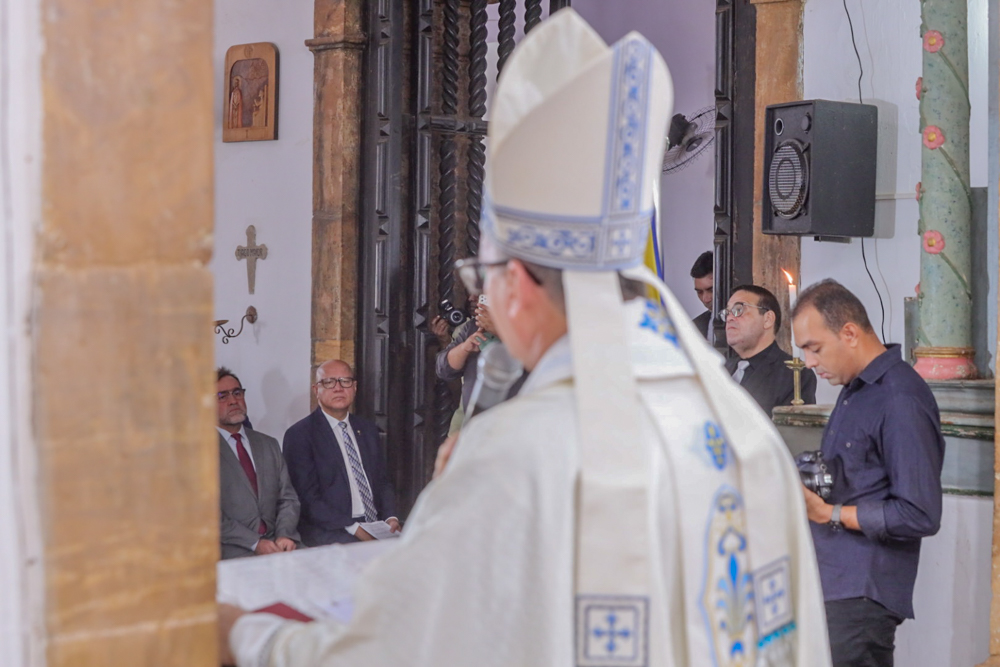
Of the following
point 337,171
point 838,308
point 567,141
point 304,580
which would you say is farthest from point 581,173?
point 337,171

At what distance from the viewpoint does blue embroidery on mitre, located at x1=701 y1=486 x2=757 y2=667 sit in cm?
176

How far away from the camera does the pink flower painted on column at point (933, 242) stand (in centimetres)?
497

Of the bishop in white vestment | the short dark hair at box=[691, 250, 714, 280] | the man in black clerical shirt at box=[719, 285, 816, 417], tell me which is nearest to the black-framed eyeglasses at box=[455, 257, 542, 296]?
the bishop in white vestment

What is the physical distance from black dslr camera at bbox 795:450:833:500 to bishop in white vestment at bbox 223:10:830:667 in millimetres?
1571

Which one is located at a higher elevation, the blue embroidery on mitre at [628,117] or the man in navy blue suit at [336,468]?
the blue embroidery on mitre at [628,117]

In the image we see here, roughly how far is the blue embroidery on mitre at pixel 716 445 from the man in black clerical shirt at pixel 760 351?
3.42m

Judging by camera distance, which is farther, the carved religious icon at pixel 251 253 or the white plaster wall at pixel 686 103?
the white plaster wall at pixel 686 103

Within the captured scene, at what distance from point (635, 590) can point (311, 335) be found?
19.4 ft

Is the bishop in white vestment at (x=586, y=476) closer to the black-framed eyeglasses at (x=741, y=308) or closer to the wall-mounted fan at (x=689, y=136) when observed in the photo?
the black-framed eyeglasses at (x=741, y=308)

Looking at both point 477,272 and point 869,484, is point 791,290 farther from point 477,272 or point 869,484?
point 477,272

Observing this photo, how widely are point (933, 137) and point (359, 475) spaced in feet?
10.0

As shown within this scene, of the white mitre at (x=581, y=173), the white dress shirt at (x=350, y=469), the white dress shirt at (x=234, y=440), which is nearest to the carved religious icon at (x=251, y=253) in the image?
the white dress shirt at (x=350, y=469)

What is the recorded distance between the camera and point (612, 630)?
165cm

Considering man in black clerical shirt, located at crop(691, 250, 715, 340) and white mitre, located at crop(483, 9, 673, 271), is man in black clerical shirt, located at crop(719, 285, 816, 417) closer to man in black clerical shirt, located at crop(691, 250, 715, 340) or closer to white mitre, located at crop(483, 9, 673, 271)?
man in black clerical shirt, located at crop(691, 250, 715, 340)
